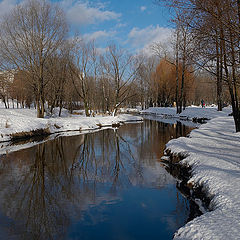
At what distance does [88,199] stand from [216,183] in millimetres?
3155

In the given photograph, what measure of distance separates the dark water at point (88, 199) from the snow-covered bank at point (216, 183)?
27.5 inches

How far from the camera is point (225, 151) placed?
8.34 metres

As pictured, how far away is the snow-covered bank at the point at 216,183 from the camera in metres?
3.56

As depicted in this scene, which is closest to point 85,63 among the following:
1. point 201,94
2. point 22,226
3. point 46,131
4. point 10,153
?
point 46,131

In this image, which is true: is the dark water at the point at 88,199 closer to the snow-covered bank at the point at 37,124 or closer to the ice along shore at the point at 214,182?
the ice along shore at the point at 214,182

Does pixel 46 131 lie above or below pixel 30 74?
below

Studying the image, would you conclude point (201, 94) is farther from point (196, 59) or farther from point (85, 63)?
point (196, 59)

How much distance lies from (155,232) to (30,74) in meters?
19.9

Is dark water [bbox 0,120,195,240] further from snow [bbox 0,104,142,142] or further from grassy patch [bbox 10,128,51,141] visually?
snow [bbox 0,104,142,142]

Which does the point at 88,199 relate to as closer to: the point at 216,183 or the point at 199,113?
the point at 216,183

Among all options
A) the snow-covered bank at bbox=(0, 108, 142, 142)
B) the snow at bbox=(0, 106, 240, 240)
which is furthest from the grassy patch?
the snow at bbox=(0, 106, 240, 240)

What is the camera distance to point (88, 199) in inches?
229

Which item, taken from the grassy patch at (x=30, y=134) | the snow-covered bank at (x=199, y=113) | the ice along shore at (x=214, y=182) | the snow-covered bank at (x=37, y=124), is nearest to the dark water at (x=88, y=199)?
the ice along shore at (x=214, y=182)

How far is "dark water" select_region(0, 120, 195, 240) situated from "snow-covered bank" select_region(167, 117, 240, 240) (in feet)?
2.29
